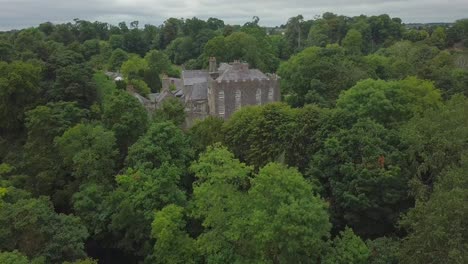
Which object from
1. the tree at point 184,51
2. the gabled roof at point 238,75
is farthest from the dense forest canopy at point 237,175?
the tree at point 184,51

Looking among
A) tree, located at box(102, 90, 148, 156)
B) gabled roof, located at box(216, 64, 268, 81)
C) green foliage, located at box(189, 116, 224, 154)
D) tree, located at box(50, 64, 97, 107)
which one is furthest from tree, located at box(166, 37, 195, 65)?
green foliage, located at box(189, 116, 224, 154)

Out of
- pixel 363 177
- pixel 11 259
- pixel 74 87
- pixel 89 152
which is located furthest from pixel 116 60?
pixel 11 259

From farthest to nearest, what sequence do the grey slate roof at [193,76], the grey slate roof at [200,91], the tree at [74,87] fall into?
the grey slate roof at [193,76]
the grey slate roof at [200,91]
the tree at [74,87]

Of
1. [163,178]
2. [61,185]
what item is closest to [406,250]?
[163,178]

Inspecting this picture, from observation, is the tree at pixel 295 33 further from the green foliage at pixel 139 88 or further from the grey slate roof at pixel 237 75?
the grey slate roof at pixel 237 75

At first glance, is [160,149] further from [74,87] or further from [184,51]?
[184,51]

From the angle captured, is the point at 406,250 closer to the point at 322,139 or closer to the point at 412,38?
the point at 322,139
